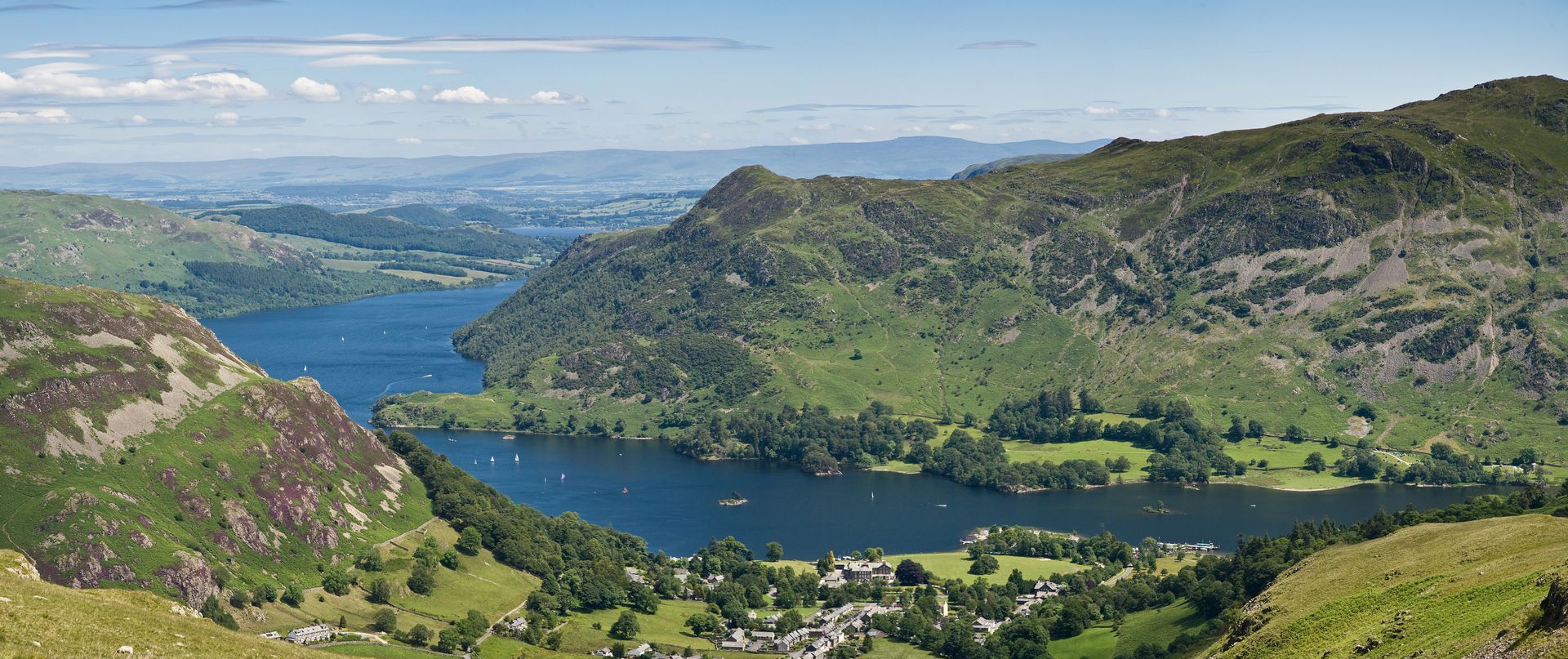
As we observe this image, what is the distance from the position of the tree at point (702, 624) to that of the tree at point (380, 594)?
3177cm

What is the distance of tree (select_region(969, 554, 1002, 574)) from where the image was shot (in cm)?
17800

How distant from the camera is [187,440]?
150 meters

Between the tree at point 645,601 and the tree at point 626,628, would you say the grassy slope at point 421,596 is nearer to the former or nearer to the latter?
the tree at point 645,601

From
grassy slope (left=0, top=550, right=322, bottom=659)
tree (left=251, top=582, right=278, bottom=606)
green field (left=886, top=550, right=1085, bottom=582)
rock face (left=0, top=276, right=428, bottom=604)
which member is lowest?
green field (left=886, top=550, right=1085, bottom=582)

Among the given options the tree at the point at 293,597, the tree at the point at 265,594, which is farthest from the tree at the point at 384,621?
the tree at the point at 265,594

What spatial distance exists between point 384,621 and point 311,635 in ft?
31.6

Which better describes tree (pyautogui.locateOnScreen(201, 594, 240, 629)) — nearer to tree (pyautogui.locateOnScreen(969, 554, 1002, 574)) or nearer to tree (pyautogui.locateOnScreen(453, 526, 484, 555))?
tree (pyautogui.locateOnScreen(453, 526, 484, 555))

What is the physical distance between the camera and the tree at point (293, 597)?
→ 5266 inches

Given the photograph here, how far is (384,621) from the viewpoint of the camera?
13462 cm

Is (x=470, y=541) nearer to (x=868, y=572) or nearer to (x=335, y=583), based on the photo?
(x=335, y=583)

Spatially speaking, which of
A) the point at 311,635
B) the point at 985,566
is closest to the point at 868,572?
the point at 985,566

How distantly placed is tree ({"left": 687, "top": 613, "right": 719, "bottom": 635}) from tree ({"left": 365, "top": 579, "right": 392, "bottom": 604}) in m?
31.8

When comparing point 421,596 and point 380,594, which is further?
point 421,596

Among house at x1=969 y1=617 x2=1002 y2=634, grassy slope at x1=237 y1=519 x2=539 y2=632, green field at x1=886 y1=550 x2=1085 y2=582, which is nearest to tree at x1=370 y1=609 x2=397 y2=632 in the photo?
Answer: grassy slope at x1=237 y1=519 x2=539 y2=632
